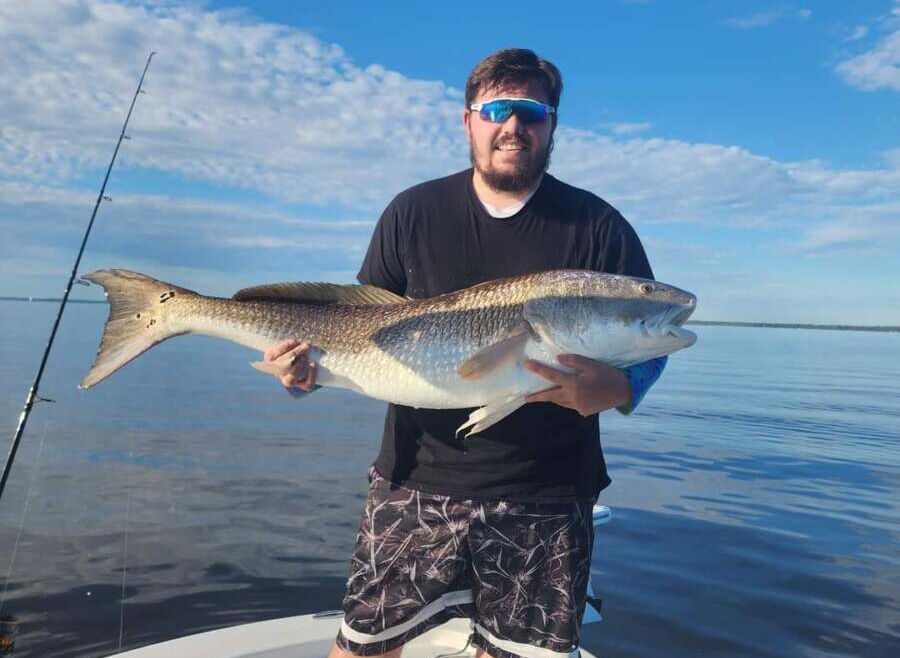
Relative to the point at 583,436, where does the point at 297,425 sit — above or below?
below

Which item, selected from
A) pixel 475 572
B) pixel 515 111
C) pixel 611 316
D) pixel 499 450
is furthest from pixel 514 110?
pixel 475 572

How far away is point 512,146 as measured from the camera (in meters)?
3.47

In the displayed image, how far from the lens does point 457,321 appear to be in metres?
3.46

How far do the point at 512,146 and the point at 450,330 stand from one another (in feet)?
3.10

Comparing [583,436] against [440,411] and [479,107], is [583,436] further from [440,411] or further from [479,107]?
[479,107]

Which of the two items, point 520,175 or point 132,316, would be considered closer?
point 520,175

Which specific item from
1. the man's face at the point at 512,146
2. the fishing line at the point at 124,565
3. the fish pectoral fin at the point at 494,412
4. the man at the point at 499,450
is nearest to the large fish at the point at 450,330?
the fish pectoral fin at the point at 494,412

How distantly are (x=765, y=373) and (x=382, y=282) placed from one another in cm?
3769

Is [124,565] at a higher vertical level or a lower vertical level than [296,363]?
lower

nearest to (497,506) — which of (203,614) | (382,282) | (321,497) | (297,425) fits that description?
(382,282)

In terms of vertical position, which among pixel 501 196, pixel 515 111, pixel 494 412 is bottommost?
pixel 494 412

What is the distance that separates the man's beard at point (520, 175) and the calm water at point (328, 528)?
4712 millimetres

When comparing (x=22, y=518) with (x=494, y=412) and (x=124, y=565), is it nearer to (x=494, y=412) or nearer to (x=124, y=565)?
(x=124, y=565)

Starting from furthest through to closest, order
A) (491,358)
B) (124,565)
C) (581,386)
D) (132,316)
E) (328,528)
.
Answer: (328,528) < (124,565) < (132,316) < (491,358) < (581,386)
